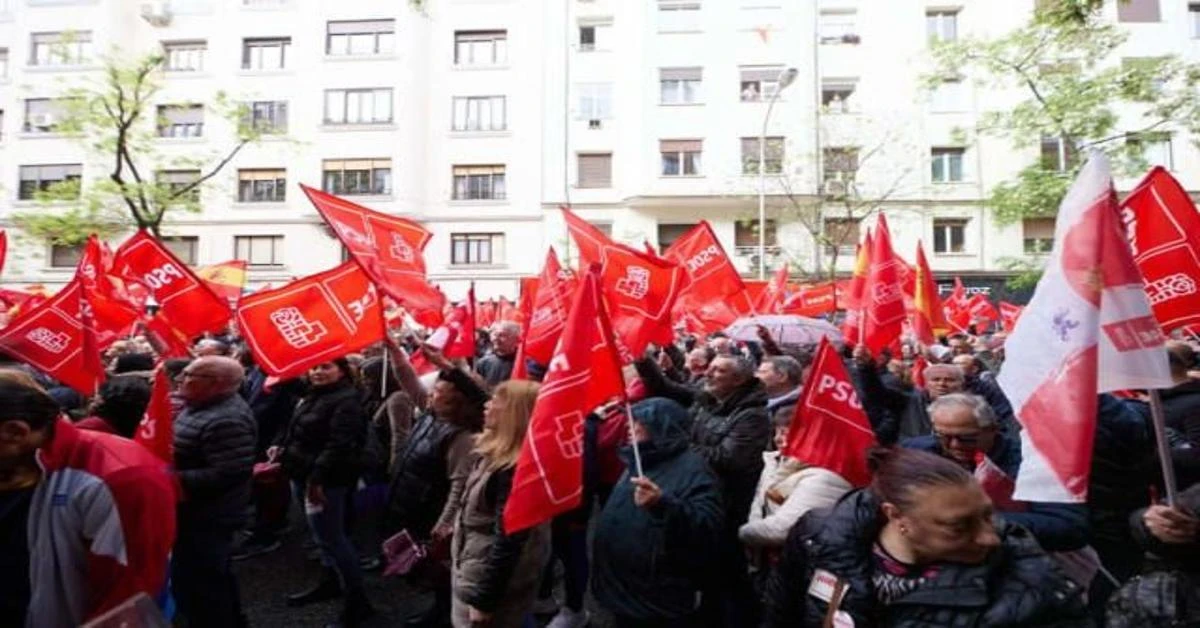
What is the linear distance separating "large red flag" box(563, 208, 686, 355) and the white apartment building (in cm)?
2189

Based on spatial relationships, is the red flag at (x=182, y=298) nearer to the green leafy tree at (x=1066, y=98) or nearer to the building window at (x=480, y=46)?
the green leafy tree at (x=1066, y=98)

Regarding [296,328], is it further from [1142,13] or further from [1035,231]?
[1142,13]

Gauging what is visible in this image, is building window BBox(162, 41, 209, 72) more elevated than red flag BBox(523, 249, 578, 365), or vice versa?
building window BBox(162, 41, 209, 72)

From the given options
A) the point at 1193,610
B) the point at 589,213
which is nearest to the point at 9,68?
the point at 589,213

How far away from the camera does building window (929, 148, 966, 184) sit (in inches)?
1146

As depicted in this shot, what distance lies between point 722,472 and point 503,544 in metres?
1.65

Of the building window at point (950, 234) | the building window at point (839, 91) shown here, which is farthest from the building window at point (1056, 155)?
the building window at point (839, 91)

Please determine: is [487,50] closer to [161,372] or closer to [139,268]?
[139,268]

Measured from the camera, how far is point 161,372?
3.65 metres

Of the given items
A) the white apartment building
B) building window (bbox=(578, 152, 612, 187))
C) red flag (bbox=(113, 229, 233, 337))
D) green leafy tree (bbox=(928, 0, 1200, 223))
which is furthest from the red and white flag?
building window (bbox=(578, 152, 612, 187))

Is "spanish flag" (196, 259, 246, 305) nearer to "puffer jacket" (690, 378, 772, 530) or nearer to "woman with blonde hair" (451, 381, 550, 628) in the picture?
"puffer jacket" (690, 378, 772, 530)

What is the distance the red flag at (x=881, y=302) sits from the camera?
6.34 meters

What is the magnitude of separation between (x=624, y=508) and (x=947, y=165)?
29170 millimetres

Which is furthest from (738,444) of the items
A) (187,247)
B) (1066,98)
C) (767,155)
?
(187,247)
